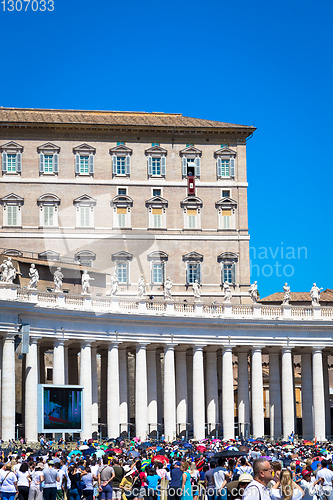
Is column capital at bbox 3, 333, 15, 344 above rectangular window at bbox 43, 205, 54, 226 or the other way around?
the other way around

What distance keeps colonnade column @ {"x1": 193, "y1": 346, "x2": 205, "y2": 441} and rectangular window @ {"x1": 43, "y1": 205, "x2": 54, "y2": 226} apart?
94.9 feet

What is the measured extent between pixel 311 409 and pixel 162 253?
90.6 ft

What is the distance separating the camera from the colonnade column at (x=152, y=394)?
70.0m

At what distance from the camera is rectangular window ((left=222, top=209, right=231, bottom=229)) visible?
315 feet

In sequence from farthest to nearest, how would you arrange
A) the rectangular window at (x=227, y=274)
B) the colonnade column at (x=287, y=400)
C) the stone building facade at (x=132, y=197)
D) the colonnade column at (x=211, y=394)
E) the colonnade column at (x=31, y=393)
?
the rectangular window at (x=227, y=274) → the stone building facade at (x=132, y=197) → the colonnade column at (x=211, y=394) → the colonnade column at (x=287, y=400) → the colonnade column at (x=31, y=393)

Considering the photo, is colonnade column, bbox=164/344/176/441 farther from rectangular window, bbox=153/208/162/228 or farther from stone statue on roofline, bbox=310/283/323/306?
rectangular window, bbox=153/208/162/228

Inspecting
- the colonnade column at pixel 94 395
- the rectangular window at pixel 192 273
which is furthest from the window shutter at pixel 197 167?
the colonnade column at pixel 94 395

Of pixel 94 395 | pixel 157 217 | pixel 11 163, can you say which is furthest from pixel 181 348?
pixel 11 163

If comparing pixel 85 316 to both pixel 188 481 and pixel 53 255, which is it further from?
pixel 188 481

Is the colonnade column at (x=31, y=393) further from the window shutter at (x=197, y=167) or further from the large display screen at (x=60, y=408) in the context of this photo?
the window shutter at (x=197, y=167)

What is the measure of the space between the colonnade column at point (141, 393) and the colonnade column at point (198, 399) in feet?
14.0

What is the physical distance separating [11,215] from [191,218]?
2044cm

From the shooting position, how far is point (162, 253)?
306ft

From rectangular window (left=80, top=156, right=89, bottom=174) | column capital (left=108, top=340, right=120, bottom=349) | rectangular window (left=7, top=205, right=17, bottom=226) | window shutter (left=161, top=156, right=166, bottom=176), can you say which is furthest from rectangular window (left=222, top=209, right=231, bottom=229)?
column capital (left=108, top=340, right=120, bottom=349)
